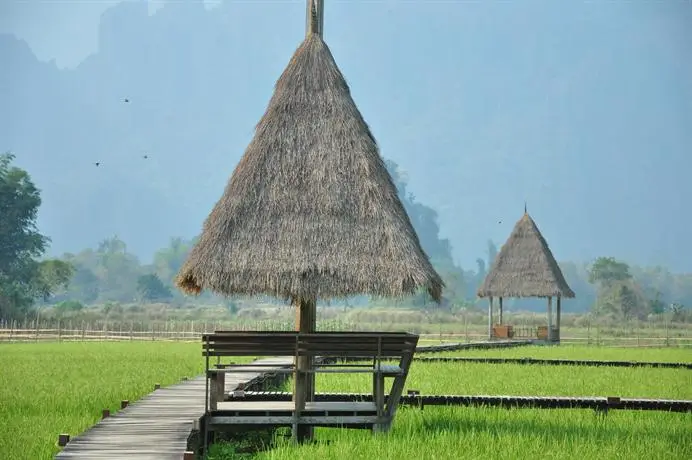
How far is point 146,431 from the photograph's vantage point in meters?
11.4

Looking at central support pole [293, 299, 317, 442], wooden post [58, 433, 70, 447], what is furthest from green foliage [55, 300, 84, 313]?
wooden post [58, 433, 70, 447]

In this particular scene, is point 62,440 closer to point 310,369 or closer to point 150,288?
point 310,369

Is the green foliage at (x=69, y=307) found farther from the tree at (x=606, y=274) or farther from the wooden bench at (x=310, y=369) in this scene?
the wooden bench at (x=310, y=369)

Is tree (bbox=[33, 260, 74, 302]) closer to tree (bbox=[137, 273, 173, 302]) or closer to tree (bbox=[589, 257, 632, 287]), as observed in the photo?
tree (bbox=[589, 257, 632, 287])

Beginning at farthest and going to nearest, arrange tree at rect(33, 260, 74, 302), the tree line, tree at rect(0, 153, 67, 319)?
tree at rect(33, 260, 74, 302), the tree line, tree at rect(0, 153, 67, 319)

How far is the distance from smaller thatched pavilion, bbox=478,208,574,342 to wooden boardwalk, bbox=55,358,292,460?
94.8 ft

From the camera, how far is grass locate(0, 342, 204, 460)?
12219 mm

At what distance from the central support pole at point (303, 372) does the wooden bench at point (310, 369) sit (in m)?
0.02

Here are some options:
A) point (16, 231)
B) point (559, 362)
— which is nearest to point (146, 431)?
point (559, 362)

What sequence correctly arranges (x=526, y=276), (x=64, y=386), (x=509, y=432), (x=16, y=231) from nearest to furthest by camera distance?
1. (x=509, y=432)
2. (x=64, y=386)
3. (x=526, y=276)
4. (x=16, y=231)

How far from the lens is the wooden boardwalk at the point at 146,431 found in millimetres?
9961

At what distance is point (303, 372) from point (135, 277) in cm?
14435

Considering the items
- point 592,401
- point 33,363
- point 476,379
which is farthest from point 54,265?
point 592,401

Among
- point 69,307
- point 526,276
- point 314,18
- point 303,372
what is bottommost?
point 303,372
